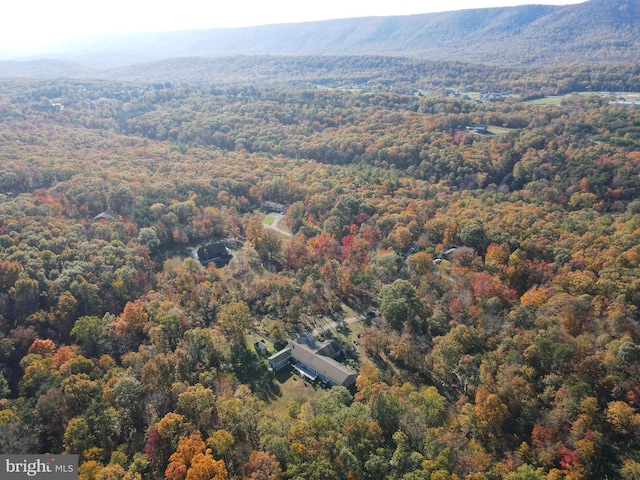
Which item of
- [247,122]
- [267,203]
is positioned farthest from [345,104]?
[267,203]

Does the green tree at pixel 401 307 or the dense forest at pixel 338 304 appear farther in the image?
the green tree at pixel 401 307

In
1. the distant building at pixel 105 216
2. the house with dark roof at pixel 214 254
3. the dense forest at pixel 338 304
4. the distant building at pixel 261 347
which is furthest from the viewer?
the distant building at pixel 105 216

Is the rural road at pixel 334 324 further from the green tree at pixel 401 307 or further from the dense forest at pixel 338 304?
the green tree at pixel 401 307

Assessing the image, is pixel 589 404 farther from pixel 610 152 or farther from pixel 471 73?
pixel 471 73

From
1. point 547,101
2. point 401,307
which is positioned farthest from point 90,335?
point 547,101
